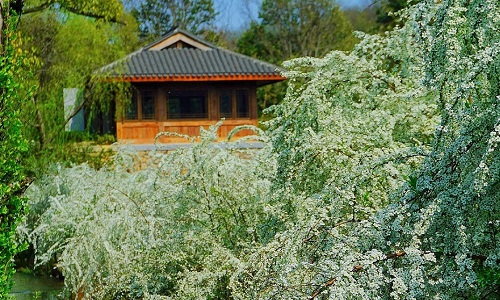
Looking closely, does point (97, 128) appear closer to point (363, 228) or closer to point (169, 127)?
point (169, 127)

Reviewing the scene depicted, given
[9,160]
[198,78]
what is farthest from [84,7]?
[9,160]

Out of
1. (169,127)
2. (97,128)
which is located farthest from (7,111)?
(97,128)

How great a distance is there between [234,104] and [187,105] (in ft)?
4.33

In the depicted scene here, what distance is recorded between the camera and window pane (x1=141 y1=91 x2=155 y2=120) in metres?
23.7

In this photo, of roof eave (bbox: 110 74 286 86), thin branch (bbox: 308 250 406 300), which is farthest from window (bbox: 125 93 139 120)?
thin branch (bbox: 308 250 406 300)

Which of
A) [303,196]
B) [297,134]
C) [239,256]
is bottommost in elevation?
[239,256]

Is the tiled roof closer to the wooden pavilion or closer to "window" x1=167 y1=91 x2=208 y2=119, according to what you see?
the wooden pavilion

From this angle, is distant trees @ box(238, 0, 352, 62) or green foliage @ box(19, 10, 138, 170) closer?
green foliage @ box(19, 10, 138, 170)

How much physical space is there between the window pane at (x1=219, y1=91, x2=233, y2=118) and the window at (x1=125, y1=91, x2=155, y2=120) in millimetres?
1922

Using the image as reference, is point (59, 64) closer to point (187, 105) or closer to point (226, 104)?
point (187, 105)

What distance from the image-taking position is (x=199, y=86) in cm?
2423

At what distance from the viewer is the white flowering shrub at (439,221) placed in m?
4.13

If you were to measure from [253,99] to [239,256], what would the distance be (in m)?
17.3

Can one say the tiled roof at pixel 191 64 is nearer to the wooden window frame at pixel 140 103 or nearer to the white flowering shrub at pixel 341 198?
the wooden window frame at pixel 140 103
